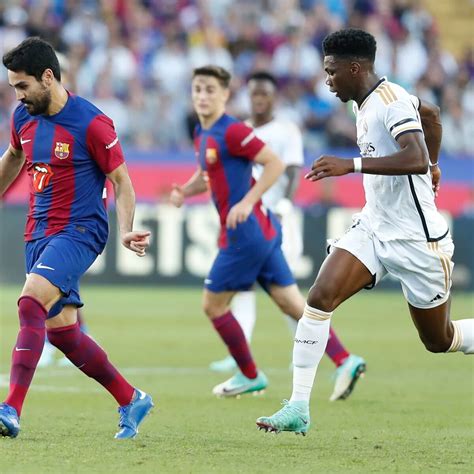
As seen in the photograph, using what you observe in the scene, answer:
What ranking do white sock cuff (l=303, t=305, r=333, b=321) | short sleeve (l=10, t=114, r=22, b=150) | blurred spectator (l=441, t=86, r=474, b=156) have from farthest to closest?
blurred spectator (l=441, t=86, r=474, b=156), short sleeve (l=10, t=114, r=22, b=150), white sock cuff (l=303, t=305, r=333, b=321)

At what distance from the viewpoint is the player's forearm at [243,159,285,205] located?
30.5 ft

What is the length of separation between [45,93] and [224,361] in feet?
16.7

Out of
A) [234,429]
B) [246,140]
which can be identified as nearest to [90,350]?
[234,429]

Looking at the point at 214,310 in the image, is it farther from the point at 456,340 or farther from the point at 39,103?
the point at 39,103

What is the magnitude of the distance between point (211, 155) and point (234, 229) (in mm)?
607

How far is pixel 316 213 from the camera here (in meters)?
19.9

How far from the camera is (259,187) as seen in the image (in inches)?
368

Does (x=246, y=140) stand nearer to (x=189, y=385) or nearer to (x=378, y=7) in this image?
(x=189, y=385)

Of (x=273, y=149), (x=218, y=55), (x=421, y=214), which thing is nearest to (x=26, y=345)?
(x=421, y=214)

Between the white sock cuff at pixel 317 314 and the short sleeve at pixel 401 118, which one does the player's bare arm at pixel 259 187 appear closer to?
the white sock cuff at pixel 317 314

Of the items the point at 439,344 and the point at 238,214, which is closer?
the point at 439,344

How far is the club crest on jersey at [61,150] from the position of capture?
23.3 ft

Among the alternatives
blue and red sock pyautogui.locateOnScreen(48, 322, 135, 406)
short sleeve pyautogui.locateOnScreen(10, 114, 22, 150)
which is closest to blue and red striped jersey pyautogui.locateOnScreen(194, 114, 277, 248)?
short sleeve pyautogui.locateOnScreen(10, 114, 22, 150)

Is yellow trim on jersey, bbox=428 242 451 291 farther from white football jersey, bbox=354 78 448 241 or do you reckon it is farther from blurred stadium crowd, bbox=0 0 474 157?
blurred stadium crowd, bbox=0 0 474 157
